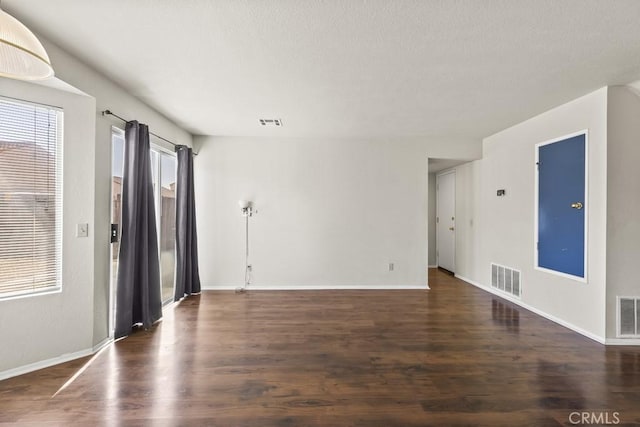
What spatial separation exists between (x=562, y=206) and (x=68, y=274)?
520 cm

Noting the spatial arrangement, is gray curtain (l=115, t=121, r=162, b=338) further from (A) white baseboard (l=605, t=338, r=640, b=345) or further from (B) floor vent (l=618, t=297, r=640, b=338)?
(B) floor vent (l=618, t=297, r=640, b=338)

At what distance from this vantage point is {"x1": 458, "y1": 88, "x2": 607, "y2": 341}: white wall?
3.05m

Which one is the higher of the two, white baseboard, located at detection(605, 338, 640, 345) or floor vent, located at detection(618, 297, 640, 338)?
floor vent, located at detection(618, 297, 640, 338)

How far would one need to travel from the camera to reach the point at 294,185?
5105 mm

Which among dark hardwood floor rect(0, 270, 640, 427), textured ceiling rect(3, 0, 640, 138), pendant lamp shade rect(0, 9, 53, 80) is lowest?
dark hardwood floor rect(0, 270, 640, 427)

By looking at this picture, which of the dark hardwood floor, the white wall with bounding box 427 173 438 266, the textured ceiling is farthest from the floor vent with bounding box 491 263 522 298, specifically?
the textured ceiling

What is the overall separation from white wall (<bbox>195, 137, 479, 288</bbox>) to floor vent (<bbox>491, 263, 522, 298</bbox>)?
108 cm

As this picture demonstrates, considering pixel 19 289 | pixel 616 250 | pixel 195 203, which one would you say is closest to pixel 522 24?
pixel 616 250

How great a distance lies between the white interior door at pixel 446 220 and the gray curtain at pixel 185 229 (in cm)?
498

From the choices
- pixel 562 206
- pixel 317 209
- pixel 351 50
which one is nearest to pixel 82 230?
pixel 351 50

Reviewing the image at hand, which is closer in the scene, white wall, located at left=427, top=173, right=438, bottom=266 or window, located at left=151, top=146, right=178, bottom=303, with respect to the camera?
window, located at left=151, top=146, right=178, bottom=303

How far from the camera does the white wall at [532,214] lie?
120 inches

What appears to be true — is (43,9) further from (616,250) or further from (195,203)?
(616,250)

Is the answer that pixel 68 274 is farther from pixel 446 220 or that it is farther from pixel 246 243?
pixel 446 220
